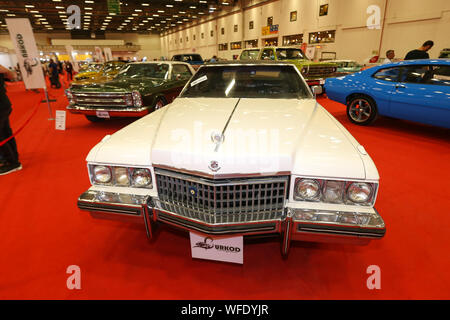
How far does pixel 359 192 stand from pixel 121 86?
5.08m

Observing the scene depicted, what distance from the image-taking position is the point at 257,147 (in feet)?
5.20

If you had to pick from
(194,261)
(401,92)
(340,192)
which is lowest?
(194,261)

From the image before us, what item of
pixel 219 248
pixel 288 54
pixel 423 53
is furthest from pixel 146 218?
pixel 288 54

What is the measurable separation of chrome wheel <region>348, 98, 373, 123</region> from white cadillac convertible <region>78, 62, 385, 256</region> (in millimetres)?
4423

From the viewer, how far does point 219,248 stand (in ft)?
5.93

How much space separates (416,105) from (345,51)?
41.7 ft

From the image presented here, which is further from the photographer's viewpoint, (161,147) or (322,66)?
(322,66)

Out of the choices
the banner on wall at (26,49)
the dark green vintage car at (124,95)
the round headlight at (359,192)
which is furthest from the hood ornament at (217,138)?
the banner on wall at (26,49)

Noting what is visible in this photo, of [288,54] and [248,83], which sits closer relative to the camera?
[248,83]

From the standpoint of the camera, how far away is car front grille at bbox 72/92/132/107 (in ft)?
17.0

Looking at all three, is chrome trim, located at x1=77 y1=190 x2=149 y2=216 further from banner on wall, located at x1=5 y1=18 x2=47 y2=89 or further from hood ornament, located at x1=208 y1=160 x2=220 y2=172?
banner on wall, located at x1=5 y1=18 x2=47 y2=89

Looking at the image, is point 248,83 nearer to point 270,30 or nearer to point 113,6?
point 113,6

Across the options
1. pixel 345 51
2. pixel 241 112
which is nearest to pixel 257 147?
pixel 241 112

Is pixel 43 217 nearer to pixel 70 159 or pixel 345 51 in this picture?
pixel 70 159
